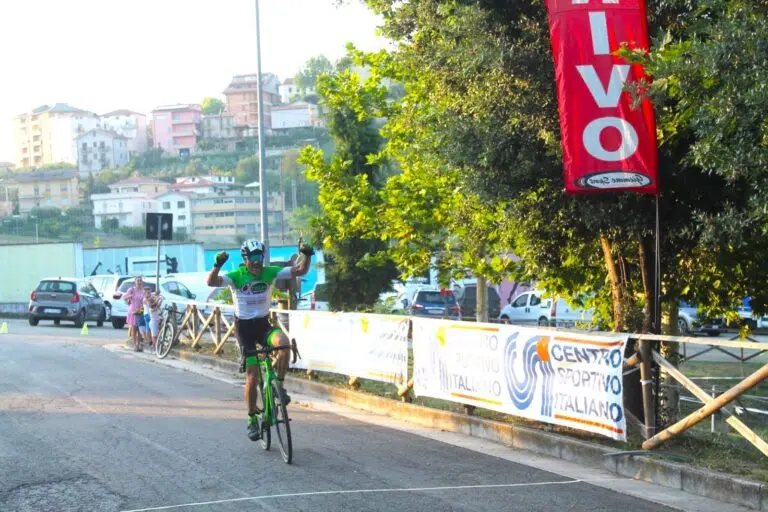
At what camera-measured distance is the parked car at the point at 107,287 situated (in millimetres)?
39438

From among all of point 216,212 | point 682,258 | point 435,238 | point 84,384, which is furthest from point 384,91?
point 216,212

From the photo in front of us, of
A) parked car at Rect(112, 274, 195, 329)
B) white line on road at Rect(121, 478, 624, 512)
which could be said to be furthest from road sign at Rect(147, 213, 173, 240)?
white line on road at Rect(121, 478, 624, 512)

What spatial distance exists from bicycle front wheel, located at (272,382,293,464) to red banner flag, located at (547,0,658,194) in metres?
3.37

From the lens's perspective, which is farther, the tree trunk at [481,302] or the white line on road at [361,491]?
the tree trunk at [481,302]

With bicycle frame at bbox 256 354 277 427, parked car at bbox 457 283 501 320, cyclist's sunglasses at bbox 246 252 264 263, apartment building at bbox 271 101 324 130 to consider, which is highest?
apartment building at bbox 271 101 324 130

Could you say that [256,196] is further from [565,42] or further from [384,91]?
[565,42]

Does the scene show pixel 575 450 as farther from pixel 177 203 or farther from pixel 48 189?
pixel 48 189

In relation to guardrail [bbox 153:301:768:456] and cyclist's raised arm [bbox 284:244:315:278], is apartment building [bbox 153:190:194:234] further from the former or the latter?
cyclist's raised arm [bbox 284:244:315:278]

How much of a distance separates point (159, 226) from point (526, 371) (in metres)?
15.2

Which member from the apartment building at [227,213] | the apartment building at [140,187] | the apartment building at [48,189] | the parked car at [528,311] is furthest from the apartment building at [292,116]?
the parked car at [528,311]

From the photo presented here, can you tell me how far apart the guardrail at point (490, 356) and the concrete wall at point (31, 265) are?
37.6 m

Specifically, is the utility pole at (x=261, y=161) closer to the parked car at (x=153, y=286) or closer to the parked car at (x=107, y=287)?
the parked car at (x=153, y=286)

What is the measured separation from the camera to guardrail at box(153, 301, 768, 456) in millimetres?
9328

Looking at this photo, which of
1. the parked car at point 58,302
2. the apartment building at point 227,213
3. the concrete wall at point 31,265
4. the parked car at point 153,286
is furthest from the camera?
the apartment building at point 227,213
